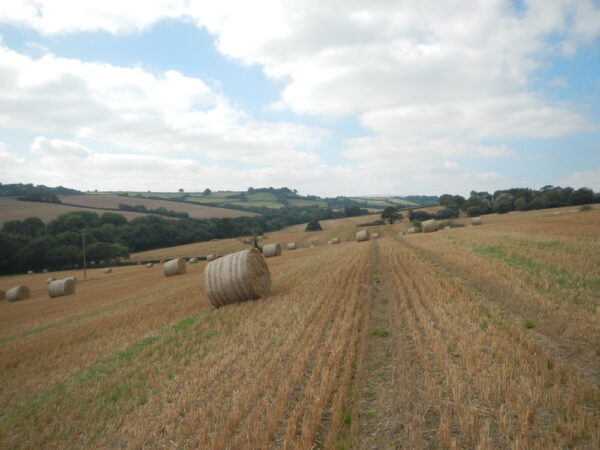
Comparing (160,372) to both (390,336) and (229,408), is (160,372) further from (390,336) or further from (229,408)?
(390,336)

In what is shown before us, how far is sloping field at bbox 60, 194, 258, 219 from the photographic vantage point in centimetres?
9988

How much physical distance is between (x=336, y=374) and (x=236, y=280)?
6.40 meters

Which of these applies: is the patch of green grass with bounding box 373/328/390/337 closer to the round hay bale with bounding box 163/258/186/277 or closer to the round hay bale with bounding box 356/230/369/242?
the round hay bale with bounding box 163/258/186/277

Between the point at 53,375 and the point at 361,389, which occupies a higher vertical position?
the point at 361,389

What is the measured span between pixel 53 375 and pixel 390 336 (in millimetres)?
6880

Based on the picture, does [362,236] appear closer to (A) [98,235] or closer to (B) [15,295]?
(B) [15,295]

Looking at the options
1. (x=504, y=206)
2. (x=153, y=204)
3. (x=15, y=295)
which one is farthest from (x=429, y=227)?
(x=153, y=204)

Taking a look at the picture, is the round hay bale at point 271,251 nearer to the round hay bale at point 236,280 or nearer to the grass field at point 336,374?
the round hay bale at point 236,280

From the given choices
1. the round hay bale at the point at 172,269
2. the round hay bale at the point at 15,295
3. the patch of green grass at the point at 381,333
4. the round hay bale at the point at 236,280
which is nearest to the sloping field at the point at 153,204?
the round hay bale at the point at 172,269

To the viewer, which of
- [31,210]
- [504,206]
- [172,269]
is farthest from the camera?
[31,210]

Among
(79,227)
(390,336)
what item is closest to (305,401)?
(390,336)

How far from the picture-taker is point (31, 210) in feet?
267

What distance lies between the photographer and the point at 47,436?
14.6 feet

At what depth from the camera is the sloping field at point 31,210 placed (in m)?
74.9
